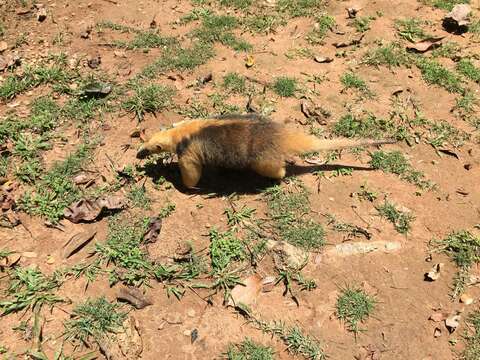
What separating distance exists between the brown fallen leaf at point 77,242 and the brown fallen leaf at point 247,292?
156 centimetres

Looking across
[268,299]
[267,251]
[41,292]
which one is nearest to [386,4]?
[267,251]

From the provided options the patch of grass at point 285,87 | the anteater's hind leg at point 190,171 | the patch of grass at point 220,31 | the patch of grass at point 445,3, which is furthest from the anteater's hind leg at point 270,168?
the patch of grass at point 445,3

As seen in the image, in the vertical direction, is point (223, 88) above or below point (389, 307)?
above

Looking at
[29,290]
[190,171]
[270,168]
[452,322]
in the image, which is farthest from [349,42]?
[29,290]

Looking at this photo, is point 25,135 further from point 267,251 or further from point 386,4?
point 386,4

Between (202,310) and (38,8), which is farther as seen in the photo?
(38,8)

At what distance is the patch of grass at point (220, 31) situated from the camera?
7.05 meters

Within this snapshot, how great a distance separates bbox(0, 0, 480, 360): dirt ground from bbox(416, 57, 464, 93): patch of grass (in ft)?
0.27

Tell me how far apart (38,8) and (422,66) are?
5.88m

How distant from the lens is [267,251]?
188 inches

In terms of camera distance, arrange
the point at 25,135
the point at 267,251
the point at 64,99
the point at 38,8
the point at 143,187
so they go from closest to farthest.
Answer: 1. the point at 267,251
2. the point at 143,187
3. the point at 25,135
4. the point at 64,99
5. the point at 38,8

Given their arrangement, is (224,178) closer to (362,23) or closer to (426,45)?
(362,23)

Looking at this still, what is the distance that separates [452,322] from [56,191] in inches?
164

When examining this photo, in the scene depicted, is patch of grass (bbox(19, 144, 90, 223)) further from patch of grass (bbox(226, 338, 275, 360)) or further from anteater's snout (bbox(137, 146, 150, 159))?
patch of grass (bbox(226, 338, 275, 360))
